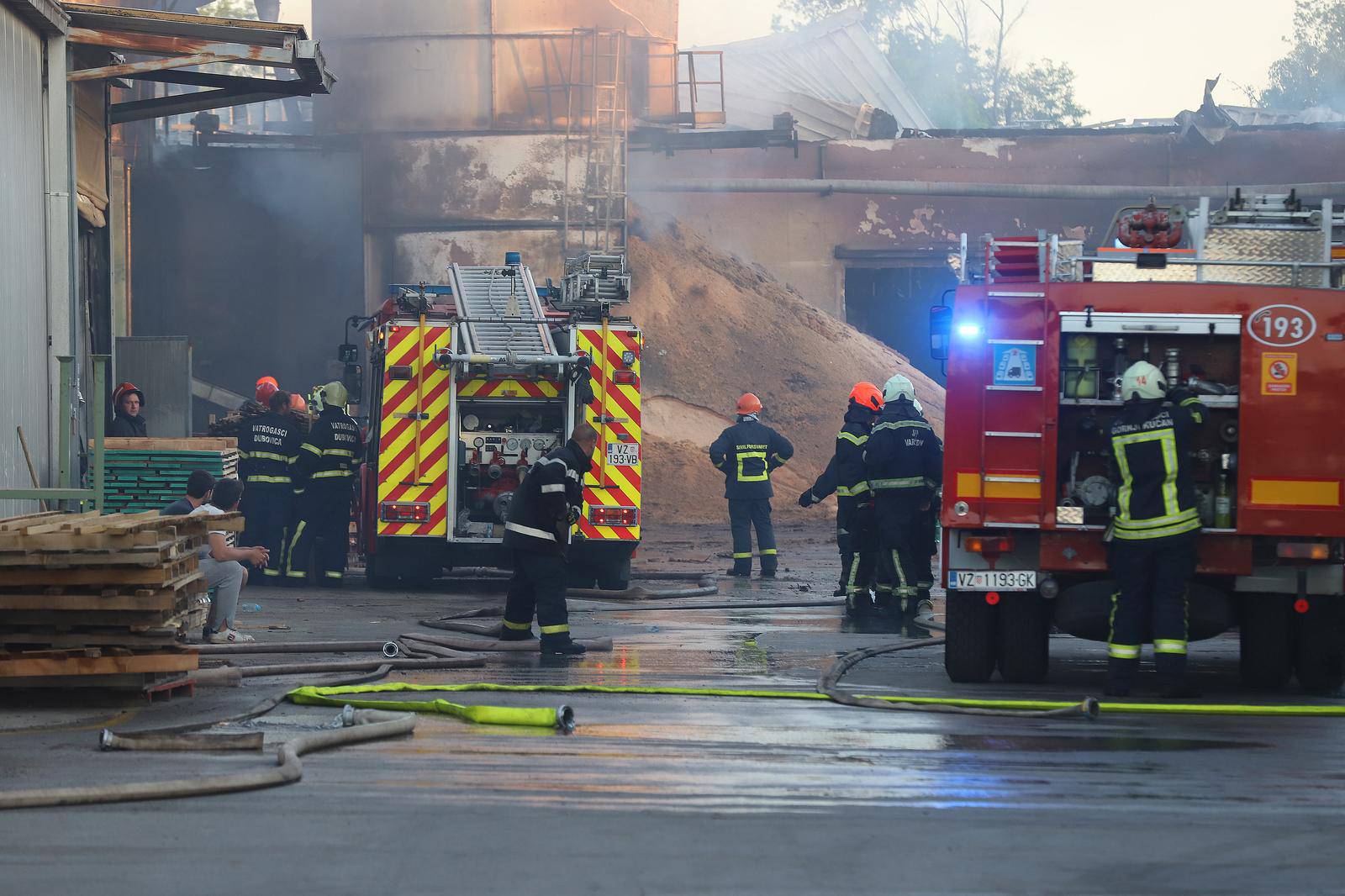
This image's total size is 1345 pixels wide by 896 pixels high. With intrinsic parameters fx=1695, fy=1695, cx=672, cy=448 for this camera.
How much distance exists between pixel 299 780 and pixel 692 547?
45.7 feet

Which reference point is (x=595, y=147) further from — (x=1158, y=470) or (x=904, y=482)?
(x=1158, y=470)

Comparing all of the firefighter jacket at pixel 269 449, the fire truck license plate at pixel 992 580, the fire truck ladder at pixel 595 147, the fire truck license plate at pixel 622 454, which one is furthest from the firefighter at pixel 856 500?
the fire truck ladder at pixel 595 147

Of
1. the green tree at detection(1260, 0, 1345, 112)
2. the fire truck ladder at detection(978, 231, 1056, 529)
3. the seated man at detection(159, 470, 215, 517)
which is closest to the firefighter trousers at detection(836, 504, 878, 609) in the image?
the fire truck ladder at detection(978, 231, 1056, 529)

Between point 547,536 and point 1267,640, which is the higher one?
point 547,536

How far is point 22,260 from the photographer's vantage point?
12.1 metres

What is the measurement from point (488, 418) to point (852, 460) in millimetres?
3226

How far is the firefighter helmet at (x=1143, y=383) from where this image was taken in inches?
350

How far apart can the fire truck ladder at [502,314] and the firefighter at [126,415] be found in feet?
10.2

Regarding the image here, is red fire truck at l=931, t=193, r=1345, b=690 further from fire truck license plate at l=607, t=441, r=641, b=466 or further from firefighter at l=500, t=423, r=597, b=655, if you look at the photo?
fire truck license plate at l=607, t=441, r=641, b=466

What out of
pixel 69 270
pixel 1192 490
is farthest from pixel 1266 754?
pixel 69 270

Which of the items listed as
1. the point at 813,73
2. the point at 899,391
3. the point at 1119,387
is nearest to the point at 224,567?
the point at 899,391

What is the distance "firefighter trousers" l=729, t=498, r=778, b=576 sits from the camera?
53.7ft

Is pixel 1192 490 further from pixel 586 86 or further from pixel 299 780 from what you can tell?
pixel 586 86

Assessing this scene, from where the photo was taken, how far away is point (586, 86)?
27641mm
